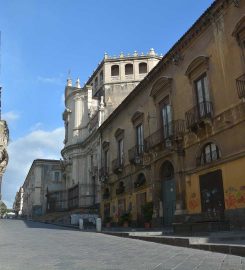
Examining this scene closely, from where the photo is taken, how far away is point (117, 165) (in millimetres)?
28422

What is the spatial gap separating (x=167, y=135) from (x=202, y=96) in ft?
12.0

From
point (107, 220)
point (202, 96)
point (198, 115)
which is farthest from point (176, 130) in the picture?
point (107, 220)

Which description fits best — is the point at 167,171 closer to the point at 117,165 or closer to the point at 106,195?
the point at 117,165

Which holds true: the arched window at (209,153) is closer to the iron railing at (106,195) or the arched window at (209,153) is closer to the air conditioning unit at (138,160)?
the air conditioning unit at (138,160)

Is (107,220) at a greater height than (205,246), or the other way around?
(107,220)

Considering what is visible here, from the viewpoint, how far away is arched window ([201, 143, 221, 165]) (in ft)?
55.1

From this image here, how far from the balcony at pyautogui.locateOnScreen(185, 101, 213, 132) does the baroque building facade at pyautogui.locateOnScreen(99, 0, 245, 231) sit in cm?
5

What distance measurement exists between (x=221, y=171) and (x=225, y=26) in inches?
247

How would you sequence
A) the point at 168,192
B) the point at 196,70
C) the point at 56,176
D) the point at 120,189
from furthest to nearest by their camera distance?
the point at 56,176, the point at 120,189, the point at 168,192, the point at 196,70

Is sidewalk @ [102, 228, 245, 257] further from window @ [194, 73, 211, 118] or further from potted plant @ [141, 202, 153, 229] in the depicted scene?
potted plant @ [141, 202, 153, 229]

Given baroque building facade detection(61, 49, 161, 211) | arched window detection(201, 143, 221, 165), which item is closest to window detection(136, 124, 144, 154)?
arched window detection(201, 143, 221, 165)

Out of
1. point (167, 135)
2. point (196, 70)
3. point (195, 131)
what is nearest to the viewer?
point (195, 131)

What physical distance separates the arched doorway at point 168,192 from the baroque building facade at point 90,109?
21005 mm

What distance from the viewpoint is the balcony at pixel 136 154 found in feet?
78.8
